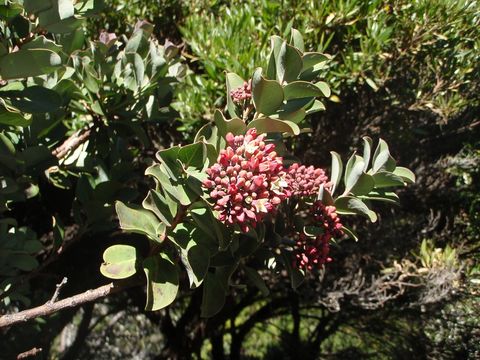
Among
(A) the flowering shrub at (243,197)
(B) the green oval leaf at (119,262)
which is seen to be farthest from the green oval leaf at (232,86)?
(B) the green oval leaf at (119,262)

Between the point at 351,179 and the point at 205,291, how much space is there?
1.84 feet

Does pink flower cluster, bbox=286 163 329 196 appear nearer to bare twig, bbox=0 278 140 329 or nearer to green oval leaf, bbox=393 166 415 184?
green oval leaf, bbox=393 166 415 184

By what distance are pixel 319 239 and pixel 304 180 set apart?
186mm

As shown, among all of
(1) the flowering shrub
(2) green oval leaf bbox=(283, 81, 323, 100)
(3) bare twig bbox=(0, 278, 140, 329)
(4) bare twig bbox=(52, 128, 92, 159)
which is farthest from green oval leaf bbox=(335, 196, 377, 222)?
(4) bare twig bbox=(52, 128, 92, 159)

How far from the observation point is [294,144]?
3.08 m

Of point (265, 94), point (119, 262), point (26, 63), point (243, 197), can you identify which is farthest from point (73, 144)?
point (243, 197)

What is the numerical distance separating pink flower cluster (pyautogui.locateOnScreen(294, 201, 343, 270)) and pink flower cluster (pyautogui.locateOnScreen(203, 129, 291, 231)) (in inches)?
12.0

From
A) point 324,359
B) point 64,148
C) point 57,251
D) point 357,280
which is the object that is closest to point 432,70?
point 357,280

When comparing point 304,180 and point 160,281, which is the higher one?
point 304,180

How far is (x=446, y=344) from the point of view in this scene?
A: 13.5 ft

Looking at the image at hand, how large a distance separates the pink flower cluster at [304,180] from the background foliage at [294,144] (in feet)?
2.54

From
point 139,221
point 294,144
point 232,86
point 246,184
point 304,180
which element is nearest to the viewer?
point 246,184

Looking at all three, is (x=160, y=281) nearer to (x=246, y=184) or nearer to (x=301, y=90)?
(x=246, y=184)

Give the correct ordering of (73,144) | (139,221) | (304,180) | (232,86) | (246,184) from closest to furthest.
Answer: (246,184) < (139,221) < (304,180) < (232,86) < (73,144)
